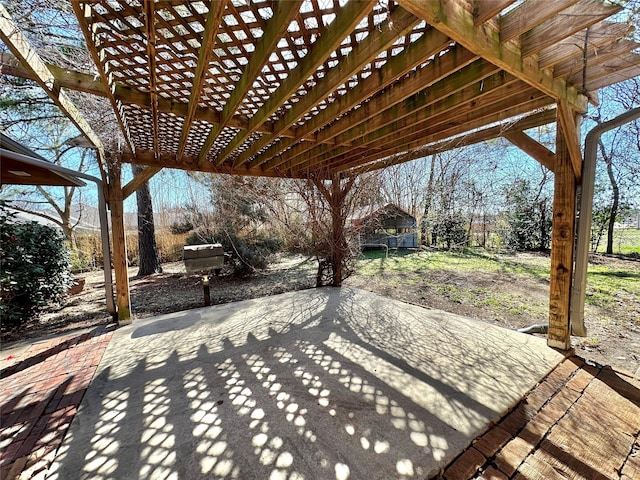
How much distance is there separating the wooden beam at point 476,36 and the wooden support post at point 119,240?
3.72 meters

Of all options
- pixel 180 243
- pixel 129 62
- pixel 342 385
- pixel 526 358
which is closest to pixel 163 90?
pixel 129 62

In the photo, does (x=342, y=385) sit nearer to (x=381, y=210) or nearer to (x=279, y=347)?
(x=279, y=347)

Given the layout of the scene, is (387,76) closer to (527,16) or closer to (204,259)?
(527,16)

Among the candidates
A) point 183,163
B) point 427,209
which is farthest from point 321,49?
point 427,209

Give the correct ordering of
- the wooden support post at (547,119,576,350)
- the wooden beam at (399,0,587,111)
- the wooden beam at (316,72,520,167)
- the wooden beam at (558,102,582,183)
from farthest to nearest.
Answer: the wooden support post at (547,119,576,350)
the wooden beam at (558,102,582,183)
the wooden beam at (316,72,520,167)
the wooden beam at (399,0,587,111)

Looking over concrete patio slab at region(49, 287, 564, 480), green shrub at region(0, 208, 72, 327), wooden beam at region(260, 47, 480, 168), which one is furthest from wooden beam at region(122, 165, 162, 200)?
wooden beam at region(260, 47, 480, 168)

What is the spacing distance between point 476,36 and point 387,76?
52cm

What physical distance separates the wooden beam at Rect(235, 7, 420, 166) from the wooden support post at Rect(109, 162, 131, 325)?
2.62m

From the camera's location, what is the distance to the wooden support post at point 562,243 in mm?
2168

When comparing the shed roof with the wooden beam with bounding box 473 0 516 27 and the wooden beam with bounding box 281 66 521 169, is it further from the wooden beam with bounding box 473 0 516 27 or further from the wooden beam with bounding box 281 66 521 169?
the wooden beam with bounding box 473 0 516 27

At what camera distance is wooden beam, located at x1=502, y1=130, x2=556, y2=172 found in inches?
93.5

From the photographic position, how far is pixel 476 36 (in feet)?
3.76

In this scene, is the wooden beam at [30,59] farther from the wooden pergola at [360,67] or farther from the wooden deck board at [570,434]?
the wooden deck board at [570,434]

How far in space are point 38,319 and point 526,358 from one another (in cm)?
618
